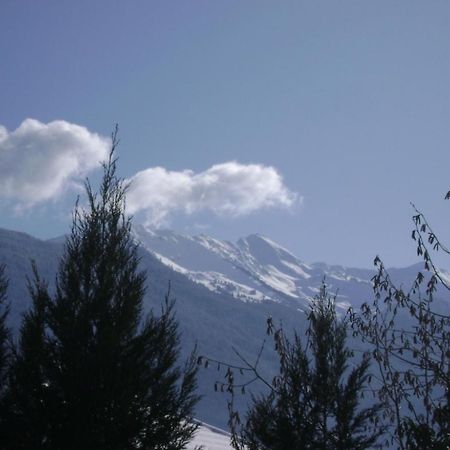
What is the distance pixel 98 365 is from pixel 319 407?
4.53m

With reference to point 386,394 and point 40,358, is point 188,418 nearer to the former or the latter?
point 40,358

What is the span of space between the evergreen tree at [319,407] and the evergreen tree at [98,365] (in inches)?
69.7

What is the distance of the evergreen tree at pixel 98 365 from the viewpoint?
37.9 ft

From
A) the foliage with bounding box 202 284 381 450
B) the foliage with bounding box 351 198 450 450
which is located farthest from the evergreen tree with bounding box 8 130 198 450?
the foliage with bounding box 351 198 450 450

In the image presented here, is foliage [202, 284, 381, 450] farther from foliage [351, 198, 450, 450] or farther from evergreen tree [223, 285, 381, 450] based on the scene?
foliage [351, 198, 450, 450]

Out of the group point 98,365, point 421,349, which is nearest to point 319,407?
point 98,365

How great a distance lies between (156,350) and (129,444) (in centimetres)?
189

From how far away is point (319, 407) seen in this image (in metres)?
12.8

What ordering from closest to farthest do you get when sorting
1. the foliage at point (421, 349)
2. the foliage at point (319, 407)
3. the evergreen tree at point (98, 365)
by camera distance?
the foliage at point (421, 349) → the evergreen tree at point (98, 365) → the foliage at point (319, 407)

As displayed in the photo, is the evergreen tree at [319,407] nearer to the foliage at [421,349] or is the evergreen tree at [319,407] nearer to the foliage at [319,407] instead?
the foliage at [319,407]

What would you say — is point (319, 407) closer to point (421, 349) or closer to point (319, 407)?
point (319, 407)

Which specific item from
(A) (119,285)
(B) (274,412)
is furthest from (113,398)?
(B) (274,412)

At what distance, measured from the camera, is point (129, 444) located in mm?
11680

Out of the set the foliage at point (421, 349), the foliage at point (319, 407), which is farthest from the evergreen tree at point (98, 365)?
the foliage at point (421, 349)
